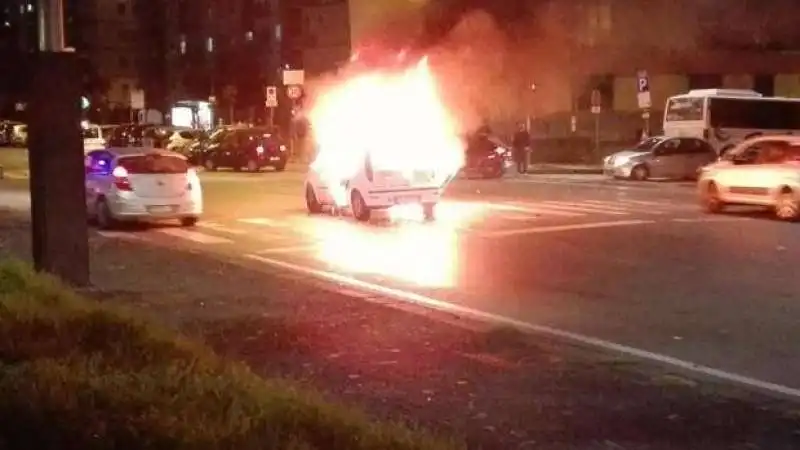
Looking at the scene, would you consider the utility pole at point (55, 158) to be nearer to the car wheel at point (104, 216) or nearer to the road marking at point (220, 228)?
the road marking at point (220, 228)

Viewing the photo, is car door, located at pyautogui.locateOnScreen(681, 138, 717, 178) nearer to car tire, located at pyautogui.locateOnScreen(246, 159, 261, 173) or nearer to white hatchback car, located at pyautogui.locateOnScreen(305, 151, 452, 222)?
car tire, located at pyautogui.locateOnScreen(246, 159, 261, 173)

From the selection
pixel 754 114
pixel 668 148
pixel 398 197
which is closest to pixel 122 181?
pixel 398 197

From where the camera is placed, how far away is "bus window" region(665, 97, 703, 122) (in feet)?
148

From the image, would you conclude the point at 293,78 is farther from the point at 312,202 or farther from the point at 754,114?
the point at 312,202

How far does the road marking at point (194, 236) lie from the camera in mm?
21609

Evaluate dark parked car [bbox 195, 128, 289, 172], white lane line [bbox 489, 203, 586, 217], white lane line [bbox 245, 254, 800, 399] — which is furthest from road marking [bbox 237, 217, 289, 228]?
dark parked car [bbox 195, 128, 289, 172]

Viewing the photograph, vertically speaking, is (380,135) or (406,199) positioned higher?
(380,135)

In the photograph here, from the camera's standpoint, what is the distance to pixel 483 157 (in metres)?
41.7

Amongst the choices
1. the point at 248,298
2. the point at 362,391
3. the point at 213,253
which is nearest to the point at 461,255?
the point at 213,253

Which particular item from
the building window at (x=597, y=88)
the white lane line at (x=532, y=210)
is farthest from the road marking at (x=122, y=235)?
the building window at (x=597, y=88)

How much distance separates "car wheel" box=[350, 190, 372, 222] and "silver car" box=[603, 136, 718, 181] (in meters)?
17.2

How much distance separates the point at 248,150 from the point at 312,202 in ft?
68.3

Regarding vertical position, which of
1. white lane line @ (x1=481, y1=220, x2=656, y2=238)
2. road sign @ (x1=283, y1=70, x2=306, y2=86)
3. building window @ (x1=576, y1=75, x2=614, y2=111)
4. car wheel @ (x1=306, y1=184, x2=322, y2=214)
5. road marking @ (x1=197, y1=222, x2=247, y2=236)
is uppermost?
road sign @ (x1=283, y1=70, x2=306, y2=86)

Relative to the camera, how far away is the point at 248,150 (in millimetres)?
47406
